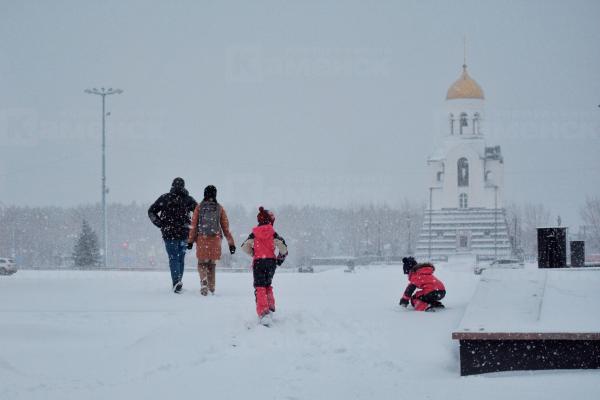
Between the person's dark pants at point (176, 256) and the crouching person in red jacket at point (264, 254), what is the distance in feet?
8.92

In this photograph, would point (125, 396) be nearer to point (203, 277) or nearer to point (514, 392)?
point (514, 392)

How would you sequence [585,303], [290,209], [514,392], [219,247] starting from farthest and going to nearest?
[290,209], [219,247], [585,303], [514,392]

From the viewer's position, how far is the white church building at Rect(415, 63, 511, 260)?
98.9m

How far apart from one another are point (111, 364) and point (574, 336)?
497 cm

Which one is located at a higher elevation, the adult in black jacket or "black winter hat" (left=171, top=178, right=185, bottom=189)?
"black winter hat" (left=171, top=178, right=185, bottom=189)

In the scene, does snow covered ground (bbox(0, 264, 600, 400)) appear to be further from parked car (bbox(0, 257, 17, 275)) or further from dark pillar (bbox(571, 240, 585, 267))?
parked car (bbox(0, 257, 17, 275))

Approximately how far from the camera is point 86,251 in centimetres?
7294

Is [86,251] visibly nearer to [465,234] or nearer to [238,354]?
[465,234]

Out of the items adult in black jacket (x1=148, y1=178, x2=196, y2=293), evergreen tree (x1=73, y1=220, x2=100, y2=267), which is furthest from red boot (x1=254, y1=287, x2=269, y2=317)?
evergreen tree (x1=73, y1=220, x2=100, y2=267)

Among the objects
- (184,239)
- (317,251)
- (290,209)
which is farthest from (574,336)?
(290,209)

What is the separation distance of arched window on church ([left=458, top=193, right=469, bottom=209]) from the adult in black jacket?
9106 cm

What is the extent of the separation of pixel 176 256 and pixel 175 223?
1.75 ft

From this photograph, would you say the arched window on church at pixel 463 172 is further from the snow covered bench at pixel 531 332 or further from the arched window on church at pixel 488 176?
the snow covered bench at pixel 531 332

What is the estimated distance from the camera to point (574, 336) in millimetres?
10594
